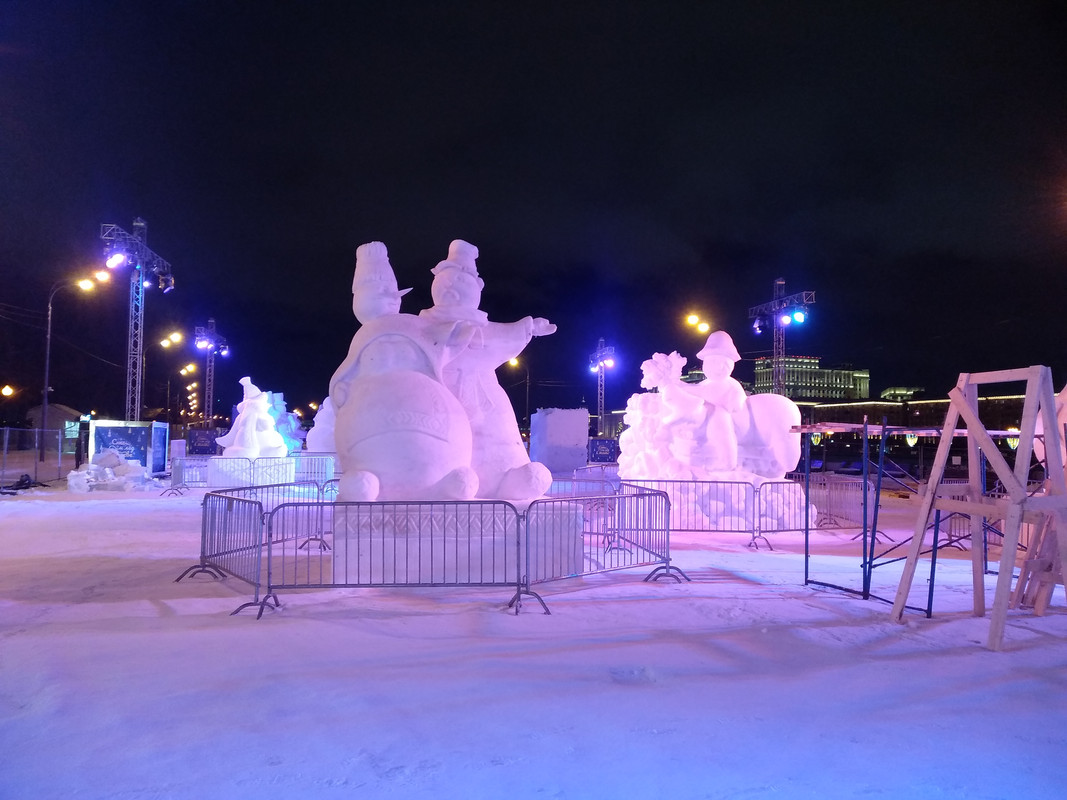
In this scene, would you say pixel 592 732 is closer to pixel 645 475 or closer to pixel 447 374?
pixel 447 374

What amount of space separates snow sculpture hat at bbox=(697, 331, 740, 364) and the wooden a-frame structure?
6.85 m

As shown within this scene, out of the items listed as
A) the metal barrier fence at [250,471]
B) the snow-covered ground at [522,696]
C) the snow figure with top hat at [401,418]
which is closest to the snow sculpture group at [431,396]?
the snow figure with top hat at [401,418]

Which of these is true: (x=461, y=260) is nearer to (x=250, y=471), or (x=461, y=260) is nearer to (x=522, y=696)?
(x=522, y=696)

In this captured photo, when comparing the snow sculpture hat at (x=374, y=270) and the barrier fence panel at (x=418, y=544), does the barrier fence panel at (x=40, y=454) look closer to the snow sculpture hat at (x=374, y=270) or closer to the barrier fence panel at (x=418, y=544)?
the snow sculpture hat at (x=374, y=270)

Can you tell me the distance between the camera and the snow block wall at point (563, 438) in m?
21.0

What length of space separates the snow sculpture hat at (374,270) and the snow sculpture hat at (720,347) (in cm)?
679

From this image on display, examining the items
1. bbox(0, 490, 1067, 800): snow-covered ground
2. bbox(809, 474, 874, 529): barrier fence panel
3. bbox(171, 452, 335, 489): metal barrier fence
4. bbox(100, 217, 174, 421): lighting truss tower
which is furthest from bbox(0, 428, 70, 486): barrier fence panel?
bbox(809, 474, 874, 529): barrier fence panel

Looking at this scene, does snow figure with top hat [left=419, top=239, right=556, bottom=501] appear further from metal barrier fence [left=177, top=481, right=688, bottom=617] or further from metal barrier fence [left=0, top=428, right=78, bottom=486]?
metal barrier fence [left=0, top=428, right=78, bottom=486]

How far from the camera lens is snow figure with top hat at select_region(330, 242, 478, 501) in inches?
258

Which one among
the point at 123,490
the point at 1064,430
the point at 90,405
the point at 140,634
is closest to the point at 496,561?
the point at 140,634

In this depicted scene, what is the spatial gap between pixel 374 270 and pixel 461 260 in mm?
965

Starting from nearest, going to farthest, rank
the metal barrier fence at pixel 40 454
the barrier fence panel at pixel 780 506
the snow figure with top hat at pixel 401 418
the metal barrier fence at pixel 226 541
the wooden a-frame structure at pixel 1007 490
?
the wooden a-frame structure at pixel 1007 490
the snow figure with top hat at pixel 401 418
the metal barrier fence at pixel 226 541
the barrier fence panel at pixel 780 506
the metal barrier fence at pixel 40 454

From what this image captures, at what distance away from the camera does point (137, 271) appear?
1898 centimetres

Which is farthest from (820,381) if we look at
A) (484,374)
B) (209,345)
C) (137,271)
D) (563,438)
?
(484,374)
